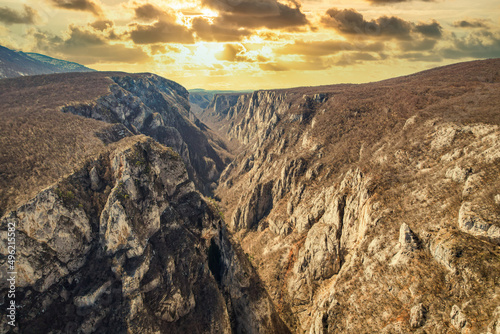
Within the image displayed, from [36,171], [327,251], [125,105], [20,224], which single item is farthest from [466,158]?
[125,105]

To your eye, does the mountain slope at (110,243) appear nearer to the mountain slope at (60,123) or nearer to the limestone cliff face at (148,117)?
the mountain slope at (60,123)

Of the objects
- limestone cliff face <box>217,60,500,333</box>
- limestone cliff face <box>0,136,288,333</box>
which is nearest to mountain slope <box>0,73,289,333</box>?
limestone cliff face <box>0,136,288,333</box>

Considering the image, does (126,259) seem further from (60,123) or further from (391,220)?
(60,123)

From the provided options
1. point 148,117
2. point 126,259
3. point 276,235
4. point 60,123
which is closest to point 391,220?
point 276,235

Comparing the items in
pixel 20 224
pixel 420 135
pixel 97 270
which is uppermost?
pixel 420 135

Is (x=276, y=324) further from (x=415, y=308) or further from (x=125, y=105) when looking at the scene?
(x=125, y=105)

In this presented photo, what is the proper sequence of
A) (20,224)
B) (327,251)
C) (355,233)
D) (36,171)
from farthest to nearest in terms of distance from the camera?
(327,251), (355,233), (36,171), (20,224)
